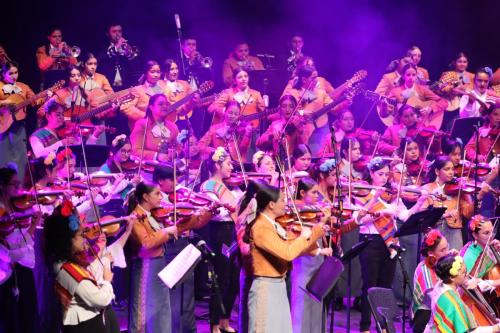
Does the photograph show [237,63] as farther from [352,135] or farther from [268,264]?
[268,264]

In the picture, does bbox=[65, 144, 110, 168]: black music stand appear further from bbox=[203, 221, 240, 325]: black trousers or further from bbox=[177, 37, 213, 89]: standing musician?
bbox=[177, 37, 213, 89]: standing musician

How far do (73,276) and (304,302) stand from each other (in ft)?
8.17

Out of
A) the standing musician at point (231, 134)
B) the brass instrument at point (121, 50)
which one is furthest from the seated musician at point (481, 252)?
the brass instrument at point (121, 50)

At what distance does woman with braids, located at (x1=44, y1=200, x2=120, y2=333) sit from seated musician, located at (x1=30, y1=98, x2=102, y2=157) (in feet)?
11.8

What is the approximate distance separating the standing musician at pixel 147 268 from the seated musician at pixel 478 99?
648cm

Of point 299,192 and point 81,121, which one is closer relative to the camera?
point 299,192

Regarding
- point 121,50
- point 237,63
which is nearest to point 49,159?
point 121,50

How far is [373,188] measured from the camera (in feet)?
27.3

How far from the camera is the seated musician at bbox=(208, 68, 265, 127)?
441 inches

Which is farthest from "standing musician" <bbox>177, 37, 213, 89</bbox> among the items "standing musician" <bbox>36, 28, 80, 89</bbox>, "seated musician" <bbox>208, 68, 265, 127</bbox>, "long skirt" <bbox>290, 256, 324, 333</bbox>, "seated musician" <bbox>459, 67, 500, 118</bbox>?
"long skirt" <bbox>290, 256, 324, 333</bbox>

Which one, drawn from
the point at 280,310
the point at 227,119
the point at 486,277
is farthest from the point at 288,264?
the point at 227,119

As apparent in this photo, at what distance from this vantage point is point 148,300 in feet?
21.4

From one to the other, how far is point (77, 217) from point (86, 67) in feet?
18.5

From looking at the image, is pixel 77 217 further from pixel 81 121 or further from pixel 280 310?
pixel 81 121
